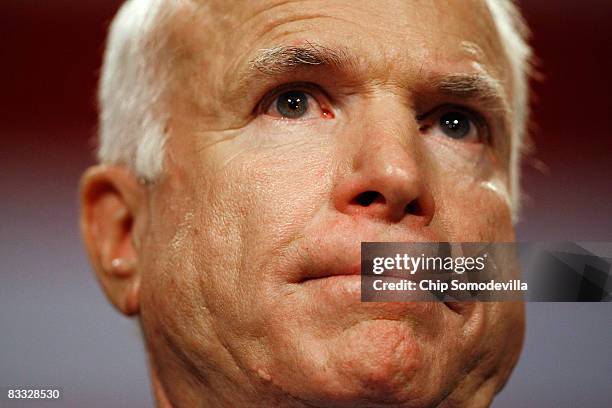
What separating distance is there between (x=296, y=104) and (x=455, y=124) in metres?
0.28

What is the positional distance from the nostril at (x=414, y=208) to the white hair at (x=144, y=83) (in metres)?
0.41

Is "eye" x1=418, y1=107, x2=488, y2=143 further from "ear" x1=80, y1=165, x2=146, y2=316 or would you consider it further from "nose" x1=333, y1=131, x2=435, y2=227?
"ear" x1=80, y1=165, x2=146, y2=316

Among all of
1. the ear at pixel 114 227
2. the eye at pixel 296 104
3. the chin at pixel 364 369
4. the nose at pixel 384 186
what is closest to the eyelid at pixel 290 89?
the eye at pixel 296 104

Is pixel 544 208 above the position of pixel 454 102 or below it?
below

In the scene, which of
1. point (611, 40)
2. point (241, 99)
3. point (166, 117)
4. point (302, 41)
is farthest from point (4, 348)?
point (611, 40)

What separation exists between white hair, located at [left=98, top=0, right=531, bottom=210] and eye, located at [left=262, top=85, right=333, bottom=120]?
21 centimetres

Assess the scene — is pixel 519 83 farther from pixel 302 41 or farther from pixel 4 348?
pixel 4 348

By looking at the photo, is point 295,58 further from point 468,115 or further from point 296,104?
point 468,115

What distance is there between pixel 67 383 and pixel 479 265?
0.75 metres

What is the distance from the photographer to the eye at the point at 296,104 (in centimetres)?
135

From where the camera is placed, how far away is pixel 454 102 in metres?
1.41

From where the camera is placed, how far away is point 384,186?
47.6 inches

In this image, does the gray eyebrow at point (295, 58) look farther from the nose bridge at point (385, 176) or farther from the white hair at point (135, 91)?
the white hair at point (135, 91)

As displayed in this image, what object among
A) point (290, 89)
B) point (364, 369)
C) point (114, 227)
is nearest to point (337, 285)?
point (364, 369)
